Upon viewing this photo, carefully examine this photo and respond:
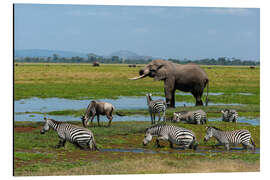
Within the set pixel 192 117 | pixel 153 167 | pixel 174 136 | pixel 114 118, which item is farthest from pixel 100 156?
pixel 114 118

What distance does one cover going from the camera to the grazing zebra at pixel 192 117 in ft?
55.4

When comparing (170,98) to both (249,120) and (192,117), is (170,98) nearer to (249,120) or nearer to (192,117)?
(192,117)

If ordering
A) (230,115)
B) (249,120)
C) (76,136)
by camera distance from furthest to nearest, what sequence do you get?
(249,120) → (230,115) → (76,136)

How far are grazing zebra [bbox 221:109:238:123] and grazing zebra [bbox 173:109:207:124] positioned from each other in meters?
0.97

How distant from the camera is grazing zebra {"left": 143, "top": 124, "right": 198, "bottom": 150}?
549 inches

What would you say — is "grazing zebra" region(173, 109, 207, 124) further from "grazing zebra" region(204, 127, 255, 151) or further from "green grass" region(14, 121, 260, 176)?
"grazing zebra" region(204, 127, 255, 151)

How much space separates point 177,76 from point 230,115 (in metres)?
3.96

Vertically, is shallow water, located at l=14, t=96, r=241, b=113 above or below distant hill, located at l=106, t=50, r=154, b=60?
below

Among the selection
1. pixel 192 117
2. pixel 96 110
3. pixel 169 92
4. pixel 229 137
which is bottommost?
pixel 229 137

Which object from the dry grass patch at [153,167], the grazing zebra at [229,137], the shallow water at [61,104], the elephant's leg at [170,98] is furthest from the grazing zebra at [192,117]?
the shallow water at [61,104]

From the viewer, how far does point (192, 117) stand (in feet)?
55.5

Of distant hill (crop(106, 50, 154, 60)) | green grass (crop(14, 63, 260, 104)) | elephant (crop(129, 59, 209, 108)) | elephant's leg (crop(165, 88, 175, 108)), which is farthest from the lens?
green grass (crop(14, 63, 260, 104))

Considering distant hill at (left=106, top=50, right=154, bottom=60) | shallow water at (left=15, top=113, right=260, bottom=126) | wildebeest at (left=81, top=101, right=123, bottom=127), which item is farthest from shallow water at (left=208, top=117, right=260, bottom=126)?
wildebeest at (left=81, top=101, right=123, bottom=127)
